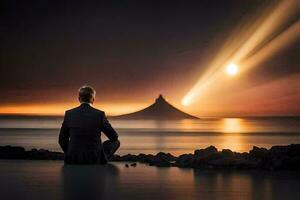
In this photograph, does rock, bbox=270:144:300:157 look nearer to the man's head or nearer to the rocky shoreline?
the rocky shoreline

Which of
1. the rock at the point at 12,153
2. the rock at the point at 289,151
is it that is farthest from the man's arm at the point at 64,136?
the rock at the point at 289,151

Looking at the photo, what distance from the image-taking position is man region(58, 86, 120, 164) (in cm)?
592

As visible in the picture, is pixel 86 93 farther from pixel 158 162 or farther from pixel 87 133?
pixel 158 162

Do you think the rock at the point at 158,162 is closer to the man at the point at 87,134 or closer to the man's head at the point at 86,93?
the man at the point at 87,134

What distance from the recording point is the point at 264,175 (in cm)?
617

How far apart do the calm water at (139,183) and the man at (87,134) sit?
0.10 m

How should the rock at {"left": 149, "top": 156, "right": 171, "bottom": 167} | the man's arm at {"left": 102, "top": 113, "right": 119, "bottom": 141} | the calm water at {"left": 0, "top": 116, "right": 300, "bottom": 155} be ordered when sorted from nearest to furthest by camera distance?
the man's arm at {"left": 102, "top": 113, "right": 119, "bottom": 141} < the rock at {"left": 149, "top": 156, "right": 171, "bottom": 167} < the calm water at {"left": 0, "top": 116, "right": 300, "bottom": 155}

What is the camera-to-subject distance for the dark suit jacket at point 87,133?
233 inches

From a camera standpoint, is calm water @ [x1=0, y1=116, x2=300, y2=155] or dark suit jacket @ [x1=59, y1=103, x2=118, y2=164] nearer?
dark suit jacket @ [x1=59, y1=103, x2=118, y2=164]

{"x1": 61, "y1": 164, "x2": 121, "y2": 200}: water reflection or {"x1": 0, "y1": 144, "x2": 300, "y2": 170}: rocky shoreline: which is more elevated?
{"x1": 0, "y1": 144, "x2": 300, "y2": 170}: rocky shoreline

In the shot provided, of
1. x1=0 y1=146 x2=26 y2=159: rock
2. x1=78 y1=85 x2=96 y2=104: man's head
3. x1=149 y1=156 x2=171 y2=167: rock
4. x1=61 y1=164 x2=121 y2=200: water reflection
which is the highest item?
x1=78 y1=85 x2=96 y2=104: man's head

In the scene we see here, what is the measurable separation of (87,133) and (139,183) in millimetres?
816

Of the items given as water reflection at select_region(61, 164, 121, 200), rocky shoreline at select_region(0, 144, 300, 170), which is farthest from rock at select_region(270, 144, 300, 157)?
water reflection at select_region(61, 164, 121, 200)

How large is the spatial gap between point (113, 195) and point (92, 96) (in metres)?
1.52
